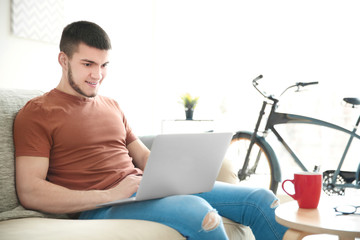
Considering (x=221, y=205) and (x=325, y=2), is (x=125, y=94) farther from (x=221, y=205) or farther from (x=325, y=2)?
(x=221, y=205)

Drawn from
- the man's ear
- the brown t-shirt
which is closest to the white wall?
the man's ear

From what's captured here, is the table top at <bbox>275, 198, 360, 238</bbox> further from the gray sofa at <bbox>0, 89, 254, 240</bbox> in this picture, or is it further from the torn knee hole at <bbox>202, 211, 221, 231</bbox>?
the gray sofa at <bbox>0, 89, 254, 240</bbox>

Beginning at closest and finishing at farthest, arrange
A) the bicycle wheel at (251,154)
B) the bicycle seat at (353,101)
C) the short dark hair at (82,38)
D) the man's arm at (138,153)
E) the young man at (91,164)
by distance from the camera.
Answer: the young man at (91,164)
the short dark hair at (82,38)
the man's arm at (138,153)
the bicycle seat at (353,101)
the bicycle wheel at (251,154)

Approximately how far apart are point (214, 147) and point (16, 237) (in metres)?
0.63

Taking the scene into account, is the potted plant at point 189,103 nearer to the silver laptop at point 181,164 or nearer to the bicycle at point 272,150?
the bicycle at point 272,150

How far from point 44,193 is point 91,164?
218 mm

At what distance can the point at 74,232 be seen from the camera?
106 centimetres

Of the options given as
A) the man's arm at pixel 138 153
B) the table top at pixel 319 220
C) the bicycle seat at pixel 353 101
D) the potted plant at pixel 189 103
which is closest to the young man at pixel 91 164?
the man's arm at pixel 138 153

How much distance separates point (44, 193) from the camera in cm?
124

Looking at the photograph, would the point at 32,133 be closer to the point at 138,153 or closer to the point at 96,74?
the point at 96,74

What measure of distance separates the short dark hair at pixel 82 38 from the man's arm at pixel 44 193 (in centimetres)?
47

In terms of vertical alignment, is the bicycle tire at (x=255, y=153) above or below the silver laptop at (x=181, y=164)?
below

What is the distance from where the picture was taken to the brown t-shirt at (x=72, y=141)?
1325mm

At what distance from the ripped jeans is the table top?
0.18 metres
